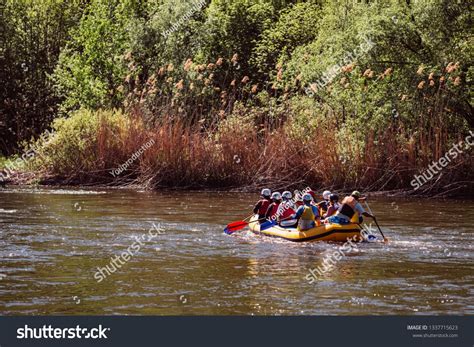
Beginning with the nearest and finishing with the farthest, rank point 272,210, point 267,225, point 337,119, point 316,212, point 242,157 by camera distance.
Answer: point 316,212, point 267,225, point 272,210, point 242,157, point 337,119

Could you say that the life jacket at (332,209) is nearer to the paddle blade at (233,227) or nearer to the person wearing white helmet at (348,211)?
the person wearing white helmet at (348,211)

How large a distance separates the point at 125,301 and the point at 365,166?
18971 mm

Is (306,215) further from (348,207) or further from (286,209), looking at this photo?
(286,209)

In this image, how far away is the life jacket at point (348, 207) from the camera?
2203cm

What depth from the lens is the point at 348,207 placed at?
22.1 metres

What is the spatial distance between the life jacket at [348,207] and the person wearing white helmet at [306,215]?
2.11 feet

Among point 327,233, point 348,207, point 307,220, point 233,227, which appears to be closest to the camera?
point 327,233

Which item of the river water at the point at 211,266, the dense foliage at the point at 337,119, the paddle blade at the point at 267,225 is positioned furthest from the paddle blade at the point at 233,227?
the dense foliage at the point at 337,119

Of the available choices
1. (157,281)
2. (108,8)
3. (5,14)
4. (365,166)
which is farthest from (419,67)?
(5,14)

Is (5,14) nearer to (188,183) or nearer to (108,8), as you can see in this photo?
Result: (108,8)

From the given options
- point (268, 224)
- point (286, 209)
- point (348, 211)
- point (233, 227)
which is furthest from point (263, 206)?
point (348, 211)

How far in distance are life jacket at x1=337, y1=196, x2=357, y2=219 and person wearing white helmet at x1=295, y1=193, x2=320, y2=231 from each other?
642 mm

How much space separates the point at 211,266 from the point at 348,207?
467 centimetres

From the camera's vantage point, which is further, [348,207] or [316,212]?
[316,212]
